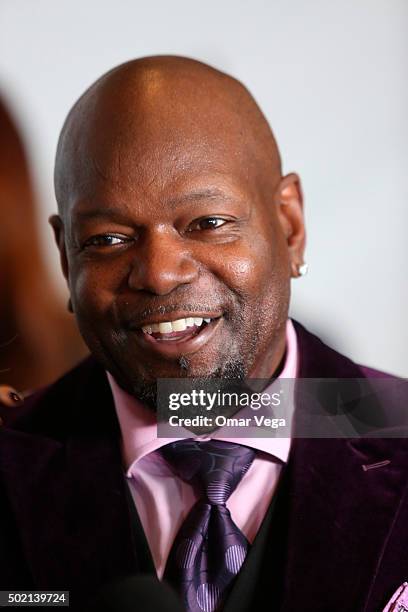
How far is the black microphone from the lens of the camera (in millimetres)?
666

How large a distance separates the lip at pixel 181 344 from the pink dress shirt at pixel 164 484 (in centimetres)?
12

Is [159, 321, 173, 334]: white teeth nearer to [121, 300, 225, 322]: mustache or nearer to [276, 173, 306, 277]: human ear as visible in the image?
[121, 300, 225, 322]: mustache

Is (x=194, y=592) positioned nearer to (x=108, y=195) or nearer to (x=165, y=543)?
(x=165, y=543)

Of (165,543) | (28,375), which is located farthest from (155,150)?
(28,375)

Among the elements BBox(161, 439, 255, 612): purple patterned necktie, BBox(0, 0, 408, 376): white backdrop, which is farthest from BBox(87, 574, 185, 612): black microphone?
BBox(0, 0, 408, 376): white backdrop

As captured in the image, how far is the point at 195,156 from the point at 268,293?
0.19 m

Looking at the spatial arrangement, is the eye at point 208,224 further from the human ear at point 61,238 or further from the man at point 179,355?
the human ear at point 61,238

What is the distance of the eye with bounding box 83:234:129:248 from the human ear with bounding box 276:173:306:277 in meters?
0.24

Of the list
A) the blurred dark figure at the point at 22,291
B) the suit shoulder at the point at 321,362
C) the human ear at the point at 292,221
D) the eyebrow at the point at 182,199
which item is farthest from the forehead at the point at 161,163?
the blurred dark figure at the point at 22,291

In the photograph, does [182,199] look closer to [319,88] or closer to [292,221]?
[292,221]

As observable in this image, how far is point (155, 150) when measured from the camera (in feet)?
3.08

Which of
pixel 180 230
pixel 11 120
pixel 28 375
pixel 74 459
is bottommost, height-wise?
pixel 74 459

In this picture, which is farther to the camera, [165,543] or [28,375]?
[28,375]

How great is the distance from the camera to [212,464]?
98 centimetres
